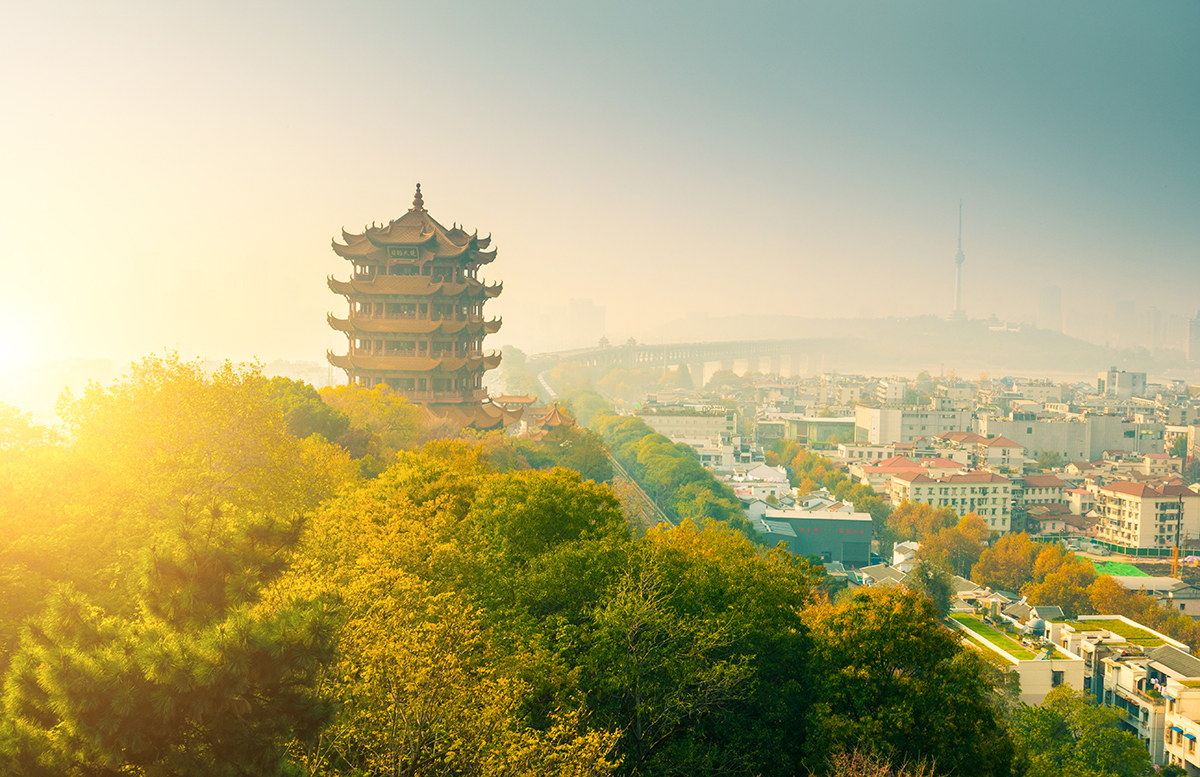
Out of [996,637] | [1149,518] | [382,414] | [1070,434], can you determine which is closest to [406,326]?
[382,414]

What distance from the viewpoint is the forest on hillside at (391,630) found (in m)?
6.75

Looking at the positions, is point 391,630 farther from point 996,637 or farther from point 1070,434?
point 1070,434

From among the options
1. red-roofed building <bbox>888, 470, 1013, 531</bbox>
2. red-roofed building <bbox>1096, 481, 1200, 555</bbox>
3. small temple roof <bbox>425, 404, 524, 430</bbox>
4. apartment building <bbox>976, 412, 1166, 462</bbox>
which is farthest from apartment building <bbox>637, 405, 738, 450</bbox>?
small temple roof <bbox>425, 404, 524, 430</bbox>

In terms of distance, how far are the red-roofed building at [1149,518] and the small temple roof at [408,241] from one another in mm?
47314

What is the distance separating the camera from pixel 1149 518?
56.0m

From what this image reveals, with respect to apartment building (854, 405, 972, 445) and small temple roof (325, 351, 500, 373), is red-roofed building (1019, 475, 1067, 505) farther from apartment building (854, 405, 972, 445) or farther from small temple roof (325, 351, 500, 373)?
small temple roof (325, 351, 500, 373)

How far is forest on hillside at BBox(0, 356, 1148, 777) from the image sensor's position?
266 inches

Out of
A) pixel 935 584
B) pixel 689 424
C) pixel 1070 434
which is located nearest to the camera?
pixel 935 584

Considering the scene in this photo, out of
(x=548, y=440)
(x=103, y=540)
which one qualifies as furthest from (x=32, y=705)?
(x=548, y=440)

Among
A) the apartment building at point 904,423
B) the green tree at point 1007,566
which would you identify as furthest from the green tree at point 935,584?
the apartment building at point 904,423

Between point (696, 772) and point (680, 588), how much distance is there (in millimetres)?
3021

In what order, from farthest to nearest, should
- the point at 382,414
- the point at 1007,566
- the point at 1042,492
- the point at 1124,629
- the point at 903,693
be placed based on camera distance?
the point at 1042,492 < the point at 1007,566 < the point at 1124,629 < the point at 382,414 < the point at 903,693

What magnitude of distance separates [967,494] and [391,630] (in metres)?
→ 57.3

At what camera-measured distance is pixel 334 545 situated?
41.4ft
